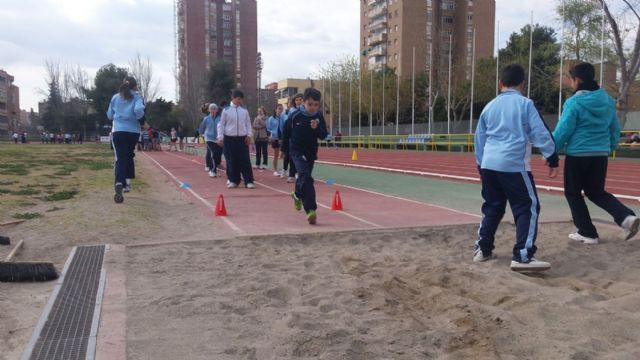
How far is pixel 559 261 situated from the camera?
4723 mm

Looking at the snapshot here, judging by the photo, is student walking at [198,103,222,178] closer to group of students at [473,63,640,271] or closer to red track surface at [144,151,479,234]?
red track surface at [144,151,479,234]

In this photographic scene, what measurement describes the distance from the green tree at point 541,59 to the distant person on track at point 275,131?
38.3m

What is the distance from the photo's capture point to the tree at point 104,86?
75.1 metres

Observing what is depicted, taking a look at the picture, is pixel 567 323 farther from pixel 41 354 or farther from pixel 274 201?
pixel 274 201

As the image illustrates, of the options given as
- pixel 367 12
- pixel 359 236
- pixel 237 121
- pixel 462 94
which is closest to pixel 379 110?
pixel 462 94

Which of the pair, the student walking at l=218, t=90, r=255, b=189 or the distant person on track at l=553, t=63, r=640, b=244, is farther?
the student walking at l=218, t=90, r=255, b=189

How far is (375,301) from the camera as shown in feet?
11.9

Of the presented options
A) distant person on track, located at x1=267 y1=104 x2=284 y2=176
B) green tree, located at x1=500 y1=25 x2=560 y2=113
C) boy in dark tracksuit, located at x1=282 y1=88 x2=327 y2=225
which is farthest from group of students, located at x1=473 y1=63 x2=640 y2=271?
green tree, located at x1=500 y1=25 x2=560 y2=113

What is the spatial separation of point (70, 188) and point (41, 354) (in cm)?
819

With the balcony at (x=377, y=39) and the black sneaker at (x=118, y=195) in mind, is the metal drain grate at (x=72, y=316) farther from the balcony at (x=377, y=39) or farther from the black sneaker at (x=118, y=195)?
the balcony at (x=377, y=39)

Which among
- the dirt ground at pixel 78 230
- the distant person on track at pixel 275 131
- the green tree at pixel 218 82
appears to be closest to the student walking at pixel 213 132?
the distant person on track at pixel 275 131

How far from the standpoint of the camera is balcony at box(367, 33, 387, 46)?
8685 centimetres

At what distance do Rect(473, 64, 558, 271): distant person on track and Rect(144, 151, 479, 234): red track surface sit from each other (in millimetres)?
1629

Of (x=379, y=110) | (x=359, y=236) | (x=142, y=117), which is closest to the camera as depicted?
(x=359, y=236)
